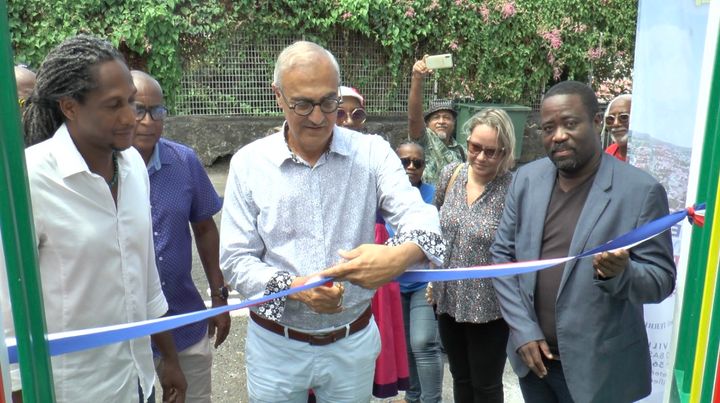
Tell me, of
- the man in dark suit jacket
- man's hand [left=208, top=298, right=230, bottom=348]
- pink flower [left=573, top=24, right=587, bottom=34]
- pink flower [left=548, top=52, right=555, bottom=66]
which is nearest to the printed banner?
the man in dark suit jacket

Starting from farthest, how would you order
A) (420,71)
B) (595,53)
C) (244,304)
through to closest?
(595,53) < (420,71) < (244,304)

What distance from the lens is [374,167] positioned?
2.41 m

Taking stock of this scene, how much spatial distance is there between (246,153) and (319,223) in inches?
15.3

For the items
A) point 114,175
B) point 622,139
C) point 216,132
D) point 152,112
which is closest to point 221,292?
point 152,112

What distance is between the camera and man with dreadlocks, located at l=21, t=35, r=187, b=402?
1900mm

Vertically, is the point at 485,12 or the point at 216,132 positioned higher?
the point at 485,12

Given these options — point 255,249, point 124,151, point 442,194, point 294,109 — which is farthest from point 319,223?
point 442,194

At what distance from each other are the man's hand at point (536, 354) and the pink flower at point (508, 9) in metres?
8.81

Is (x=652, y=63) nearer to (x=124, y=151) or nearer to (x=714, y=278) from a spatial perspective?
(x=714, y=278)

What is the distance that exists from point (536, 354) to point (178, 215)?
1.65 meters

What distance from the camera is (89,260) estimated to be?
196 cm

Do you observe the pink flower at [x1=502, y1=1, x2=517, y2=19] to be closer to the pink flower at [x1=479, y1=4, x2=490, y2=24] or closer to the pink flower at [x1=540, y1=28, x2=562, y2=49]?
the pink flower at [x1=479, y1=4, x2=490, y2=24]

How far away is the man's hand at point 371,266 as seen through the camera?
2.04m

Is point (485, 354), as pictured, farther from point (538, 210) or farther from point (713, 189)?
point (713, 189)
